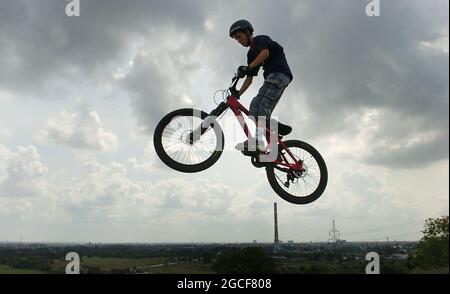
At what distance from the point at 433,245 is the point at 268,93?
73693 mm

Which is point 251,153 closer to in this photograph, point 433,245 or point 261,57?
point 261,57

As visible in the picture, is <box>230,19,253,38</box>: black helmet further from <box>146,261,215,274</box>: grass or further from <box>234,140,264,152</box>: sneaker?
<box>146,261,215,274</box>: grass

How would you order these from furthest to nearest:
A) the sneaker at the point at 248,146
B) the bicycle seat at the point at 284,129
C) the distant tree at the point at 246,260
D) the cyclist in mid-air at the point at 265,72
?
the distant tree at the point at 246,260 < the bicycle seat at the point at 284,129 < the sneaker at the point at 248,146 < the cyclist in mid-air at the point at 265,72

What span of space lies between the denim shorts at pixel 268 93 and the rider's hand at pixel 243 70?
563 millimetres

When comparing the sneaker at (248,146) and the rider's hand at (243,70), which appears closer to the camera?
the rider's hand at (243,70)

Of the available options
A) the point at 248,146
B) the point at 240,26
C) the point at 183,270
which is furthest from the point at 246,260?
the point at 240,26

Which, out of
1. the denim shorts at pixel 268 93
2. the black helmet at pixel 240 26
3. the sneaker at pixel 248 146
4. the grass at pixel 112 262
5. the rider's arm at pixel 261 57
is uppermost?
the black helmet at pixel 240 26

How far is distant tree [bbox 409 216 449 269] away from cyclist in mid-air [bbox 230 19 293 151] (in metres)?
72.6

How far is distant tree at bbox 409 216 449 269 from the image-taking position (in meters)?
72.8

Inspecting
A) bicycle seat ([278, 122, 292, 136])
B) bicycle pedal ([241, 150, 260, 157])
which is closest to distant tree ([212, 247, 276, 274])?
bicycle seat ([278, 122, 292, 136])

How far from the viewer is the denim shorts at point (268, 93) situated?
Answer: 8906mm

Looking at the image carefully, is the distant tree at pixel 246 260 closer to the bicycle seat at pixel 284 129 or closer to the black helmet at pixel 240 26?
the bicycle seat at pixel 284 129

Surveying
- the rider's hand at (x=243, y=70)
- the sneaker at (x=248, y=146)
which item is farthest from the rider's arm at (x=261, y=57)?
the sneaker at (x=248, y=146)
